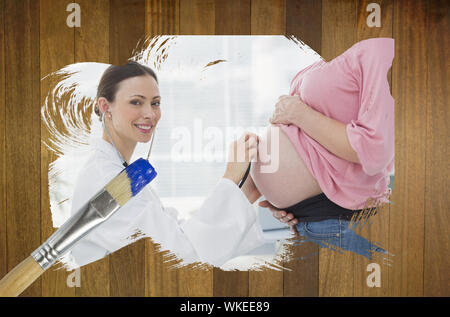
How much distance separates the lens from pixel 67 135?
41.1 inches

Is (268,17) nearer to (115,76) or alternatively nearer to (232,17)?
(232,17)

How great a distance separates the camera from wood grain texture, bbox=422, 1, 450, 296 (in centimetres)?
104

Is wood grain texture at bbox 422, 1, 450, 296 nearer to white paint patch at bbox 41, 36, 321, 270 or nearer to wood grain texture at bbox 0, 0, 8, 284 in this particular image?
white paint patch at bbox 41, 36, 321, 270

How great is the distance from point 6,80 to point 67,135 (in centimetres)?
22

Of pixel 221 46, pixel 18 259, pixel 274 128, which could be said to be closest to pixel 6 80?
pixel 18 259

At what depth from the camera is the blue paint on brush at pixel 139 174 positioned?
3.04ft

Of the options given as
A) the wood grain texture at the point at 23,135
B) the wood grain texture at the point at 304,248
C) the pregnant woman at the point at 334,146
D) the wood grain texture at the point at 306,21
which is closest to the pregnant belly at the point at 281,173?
the pregnant woman at the point at 334,146

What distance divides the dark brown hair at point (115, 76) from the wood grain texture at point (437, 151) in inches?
30.2

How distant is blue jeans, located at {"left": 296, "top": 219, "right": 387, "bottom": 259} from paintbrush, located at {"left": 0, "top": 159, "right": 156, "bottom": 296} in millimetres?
469

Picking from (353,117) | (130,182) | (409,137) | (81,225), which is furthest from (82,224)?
(409,137)

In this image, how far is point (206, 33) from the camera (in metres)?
1.04

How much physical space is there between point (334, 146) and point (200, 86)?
39 cm

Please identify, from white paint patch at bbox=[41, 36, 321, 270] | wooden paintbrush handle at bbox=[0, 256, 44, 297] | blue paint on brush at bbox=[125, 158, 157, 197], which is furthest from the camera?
white paint patch at bbox=[41, 36, 321, 270]

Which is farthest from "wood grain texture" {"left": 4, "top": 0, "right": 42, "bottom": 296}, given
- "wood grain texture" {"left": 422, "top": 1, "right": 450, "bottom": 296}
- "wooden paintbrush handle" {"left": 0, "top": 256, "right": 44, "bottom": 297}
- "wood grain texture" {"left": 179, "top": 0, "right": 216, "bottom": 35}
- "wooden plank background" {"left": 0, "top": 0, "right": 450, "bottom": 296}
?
"wood grain texture" {"left": 422, "top": 1, "right": 450, "bottom": 296}
